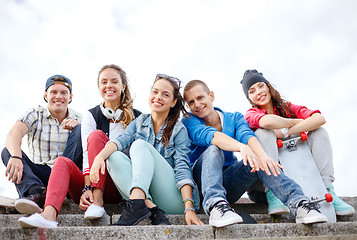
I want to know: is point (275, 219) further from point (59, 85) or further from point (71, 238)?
point (59, 85)

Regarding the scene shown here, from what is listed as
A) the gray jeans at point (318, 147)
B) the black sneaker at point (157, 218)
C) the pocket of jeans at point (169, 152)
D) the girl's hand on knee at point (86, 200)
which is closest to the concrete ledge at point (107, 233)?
the black sneaker at point (157, 218)

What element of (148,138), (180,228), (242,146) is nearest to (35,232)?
(180,228)

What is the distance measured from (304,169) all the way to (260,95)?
87 centimetres

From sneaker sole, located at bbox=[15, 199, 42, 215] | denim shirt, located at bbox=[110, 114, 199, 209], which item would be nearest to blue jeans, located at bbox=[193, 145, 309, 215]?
denim shirt, located at bbox=[110, 114, 199, 209]

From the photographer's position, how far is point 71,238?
1889 mm

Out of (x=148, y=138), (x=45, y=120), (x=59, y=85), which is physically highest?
(x=59, y=85)

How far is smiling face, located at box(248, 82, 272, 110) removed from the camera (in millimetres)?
3359

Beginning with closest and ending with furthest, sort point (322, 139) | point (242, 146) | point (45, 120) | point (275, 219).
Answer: point (242, 146), point (275, 219), point (322, 139), point (45, 120)

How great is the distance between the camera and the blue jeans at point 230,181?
2.31 m

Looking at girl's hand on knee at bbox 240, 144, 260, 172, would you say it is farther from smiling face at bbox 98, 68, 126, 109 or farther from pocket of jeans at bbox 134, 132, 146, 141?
smiling face at bbox 98, 68, 126, 109

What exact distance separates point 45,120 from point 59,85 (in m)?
0.38

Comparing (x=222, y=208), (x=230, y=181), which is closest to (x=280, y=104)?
(x=230, y=181)

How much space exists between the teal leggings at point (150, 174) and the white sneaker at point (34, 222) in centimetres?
61

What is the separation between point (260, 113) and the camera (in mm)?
3102
